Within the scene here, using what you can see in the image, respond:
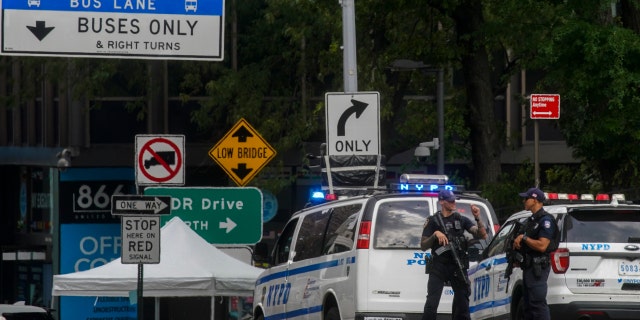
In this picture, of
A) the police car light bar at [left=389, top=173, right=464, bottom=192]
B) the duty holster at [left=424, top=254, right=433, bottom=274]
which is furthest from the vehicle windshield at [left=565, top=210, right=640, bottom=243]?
the police car light bar at [left=389, top=173, right=464, bottom=192]

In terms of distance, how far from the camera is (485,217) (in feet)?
53.2

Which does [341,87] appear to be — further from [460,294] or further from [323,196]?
[460,294]

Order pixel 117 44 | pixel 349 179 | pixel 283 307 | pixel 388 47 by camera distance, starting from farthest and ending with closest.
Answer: pixel 388 47 < pixel 349 179 < pixel 283 307 < pixel 117 44

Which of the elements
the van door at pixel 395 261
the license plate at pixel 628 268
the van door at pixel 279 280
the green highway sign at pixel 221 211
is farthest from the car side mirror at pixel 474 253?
the green highway sign at pixel 221 211

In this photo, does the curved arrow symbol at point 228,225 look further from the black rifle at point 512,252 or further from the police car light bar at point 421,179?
the black rifle at point 512,252

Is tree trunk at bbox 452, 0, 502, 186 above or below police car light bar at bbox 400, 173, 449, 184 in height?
above

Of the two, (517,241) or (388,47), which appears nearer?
(517,241)

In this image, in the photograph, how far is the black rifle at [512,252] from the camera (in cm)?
1443

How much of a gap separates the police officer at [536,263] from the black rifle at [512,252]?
2.5 inches

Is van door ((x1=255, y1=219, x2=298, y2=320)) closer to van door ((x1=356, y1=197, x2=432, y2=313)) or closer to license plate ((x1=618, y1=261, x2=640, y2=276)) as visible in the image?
van door ((x1=356, y1=197, x2=432, y2=313))

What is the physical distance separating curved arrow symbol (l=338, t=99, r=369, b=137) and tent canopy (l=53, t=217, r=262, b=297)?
240 cm

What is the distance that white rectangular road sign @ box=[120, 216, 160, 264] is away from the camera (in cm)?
1623

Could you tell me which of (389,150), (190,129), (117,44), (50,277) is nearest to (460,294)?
(117,44)

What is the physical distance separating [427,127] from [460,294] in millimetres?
14095
